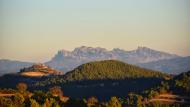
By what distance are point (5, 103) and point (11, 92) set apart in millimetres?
55281

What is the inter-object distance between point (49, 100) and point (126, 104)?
150 feet

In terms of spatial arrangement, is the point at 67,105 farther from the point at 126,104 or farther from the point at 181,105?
the point at 181,105

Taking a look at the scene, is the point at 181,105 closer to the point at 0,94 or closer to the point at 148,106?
the point at 148,106

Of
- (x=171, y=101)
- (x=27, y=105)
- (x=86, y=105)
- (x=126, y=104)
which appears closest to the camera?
(x=27, y=105)

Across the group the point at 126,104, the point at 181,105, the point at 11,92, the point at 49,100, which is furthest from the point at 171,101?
the point at 49,100

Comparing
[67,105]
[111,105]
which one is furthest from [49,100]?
[111,105]

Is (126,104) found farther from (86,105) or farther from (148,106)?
(86,105)

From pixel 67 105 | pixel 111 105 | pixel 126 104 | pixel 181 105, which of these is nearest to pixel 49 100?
pixel 67 105

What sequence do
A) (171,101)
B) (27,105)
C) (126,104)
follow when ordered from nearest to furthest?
(27,105), (126,104), (171,101)

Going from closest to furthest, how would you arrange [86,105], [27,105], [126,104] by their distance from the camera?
1. [27,105]
2. [86,105]
3. [126,104]

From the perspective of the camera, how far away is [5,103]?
453 feet

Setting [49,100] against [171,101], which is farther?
[171,101]

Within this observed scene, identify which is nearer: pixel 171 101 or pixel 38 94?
pixel 38 94

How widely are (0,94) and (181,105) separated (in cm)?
6149
